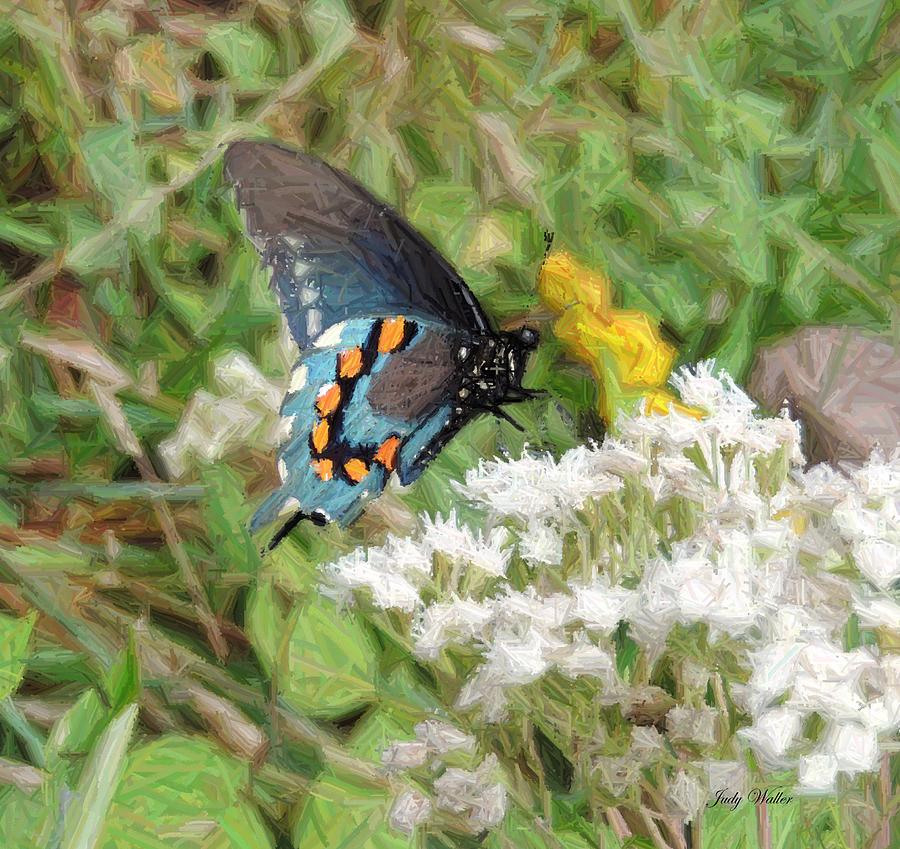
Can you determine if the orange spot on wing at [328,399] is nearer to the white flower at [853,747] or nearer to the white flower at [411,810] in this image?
the white flower at [411,810]

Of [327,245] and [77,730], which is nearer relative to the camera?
[77,730]

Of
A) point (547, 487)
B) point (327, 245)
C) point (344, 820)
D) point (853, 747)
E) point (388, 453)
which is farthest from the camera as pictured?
point (388, 453)

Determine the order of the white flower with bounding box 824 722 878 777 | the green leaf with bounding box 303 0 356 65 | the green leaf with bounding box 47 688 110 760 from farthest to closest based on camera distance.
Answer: the green leaf with bounding box 303 0 356 65 < the green leaf with bounding box 47 688 110 760 < the white flower with bounding box 824 722 878 777

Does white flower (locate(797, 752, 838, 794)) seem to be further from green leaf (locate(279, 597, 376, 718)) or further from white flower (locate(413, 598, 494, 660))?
green leaf (locate(279, 597, 376, 718))

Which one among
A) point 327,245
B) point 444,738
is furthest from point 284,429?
point 444,738

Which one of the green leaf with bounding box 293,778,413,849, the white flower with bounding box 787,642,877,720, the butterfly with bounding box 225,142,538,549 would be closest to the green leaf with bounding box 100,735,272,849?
the green leaf with bounding box 293,778,413,849

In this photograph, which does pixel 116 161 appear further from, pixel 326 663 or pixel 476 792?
pixel 476 792

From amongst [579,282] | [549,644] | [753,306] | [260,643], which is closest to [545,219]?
Answer: [579,282]

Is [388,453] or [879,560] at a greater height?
[879,560]
